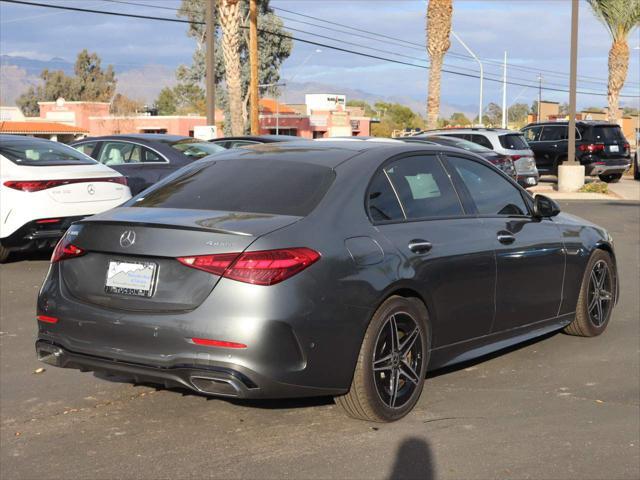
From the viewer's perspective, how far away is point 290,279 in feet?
16.0

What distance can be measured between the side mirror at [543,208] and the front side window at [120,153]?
8648 mm

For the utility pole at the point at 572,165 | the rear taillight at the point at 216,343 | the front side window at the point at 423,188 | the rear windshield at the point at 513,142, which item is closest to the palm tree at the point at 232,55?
the rear windshield at the point at 513,142

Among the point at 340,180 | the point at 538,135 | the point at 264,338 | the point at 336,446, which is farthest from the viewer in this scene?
the point at 538,135

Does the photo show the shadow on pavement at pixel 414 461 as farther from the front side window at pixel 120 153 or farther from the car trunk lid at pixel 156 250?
the front side window at pixel 120 153

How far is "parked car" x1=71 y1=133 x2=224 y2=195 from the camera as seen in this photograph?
46.6ft

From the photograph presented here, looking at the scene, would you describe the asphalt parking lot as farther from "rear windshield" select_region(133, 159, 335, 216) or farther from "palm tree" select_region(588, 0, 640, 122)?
"palm tree" select_region(588, 0, 640, 122)

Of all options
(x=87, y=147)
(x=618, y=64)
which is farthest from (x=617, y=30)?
(x=87, y=147)

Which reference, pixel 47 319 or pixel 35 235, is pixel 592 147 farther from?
pixel 47 319

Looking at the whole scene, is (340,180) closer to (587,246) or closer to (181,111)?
(587,246)

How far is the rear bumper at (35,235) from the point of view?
1074 cm

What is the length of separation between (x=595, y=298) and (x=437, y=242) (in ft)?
A: 8.28

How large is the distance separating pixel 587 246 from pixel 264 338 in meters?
3.73

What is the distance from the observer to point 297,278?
4.89 m

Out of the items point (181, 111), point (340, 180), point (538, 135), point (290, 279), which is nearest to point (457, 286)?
point (340, 180)
